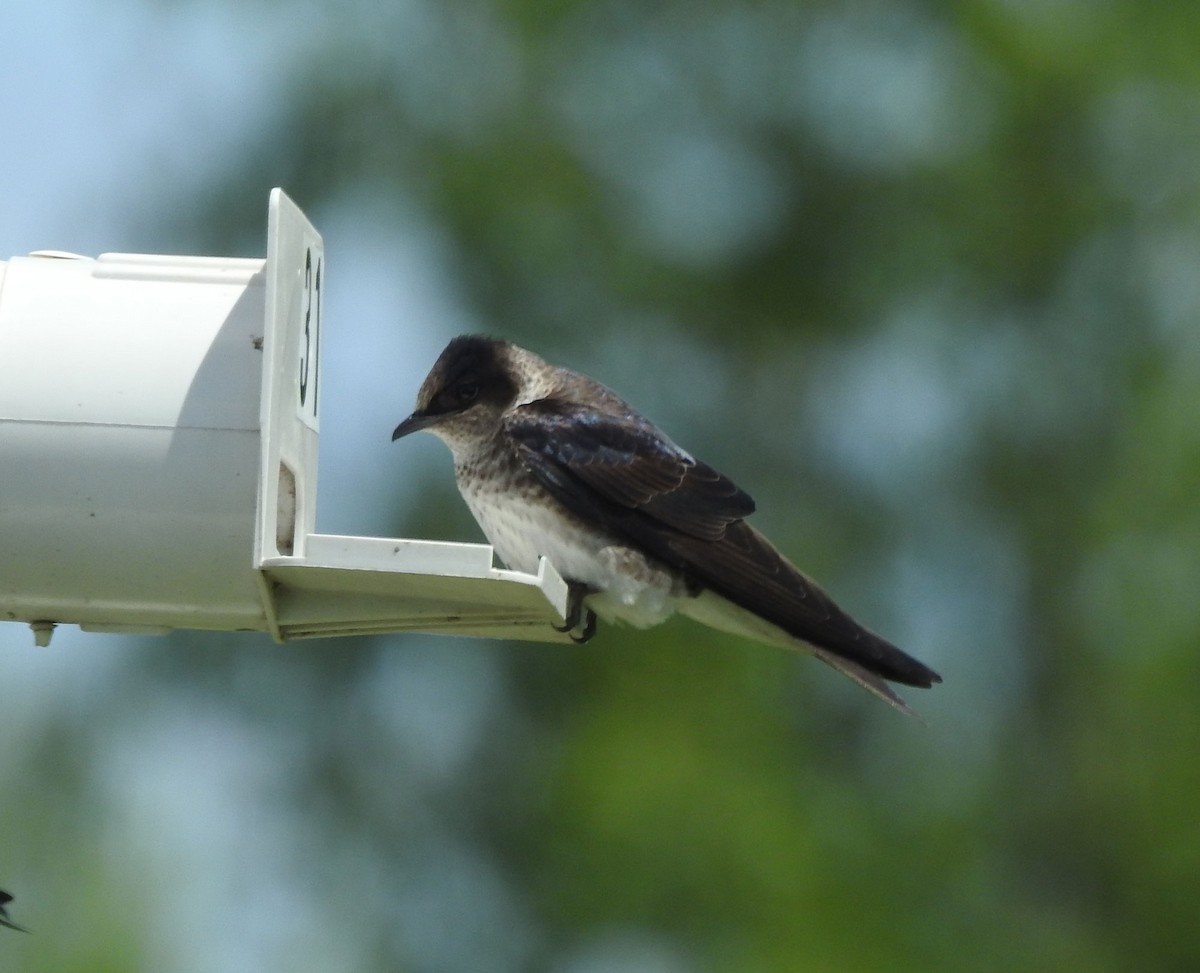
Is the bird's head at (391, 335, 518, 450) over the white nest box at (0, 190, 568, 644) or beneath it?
over

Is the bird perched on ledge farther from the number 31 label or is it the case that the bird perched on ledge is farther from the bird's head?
the number 31 label

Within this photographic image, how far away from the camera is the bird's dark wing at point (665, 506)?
542 cm

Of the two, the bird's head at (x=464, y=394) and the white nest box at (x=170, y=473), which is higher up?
the bird's head at (x=464, y=394)

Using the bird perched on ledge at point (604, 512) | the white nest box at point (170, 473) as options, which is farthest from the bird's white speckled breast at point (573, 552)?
the white nest box at point (170, 473)

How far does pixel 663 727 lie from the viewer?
42.3 feet

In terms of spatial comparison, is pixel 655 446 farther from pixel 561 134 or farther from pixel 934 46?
pixel 934 46

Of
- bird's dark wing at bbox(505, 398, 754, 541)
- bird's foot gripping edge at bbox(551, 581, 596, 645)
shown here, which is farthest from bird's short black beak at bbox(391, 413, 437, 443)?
bird's foot gripping edge at bbox(551, 581, 596, 645)

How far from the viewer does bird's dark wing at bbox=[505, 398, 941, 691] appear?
17.8ft

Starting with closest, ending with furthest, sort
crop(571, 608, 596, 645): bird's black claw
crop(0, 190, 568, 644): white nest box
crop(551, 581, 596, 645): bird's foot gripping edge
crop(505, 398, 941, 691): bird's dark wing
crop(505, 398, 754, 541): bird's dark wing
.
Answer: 1. crop(0, 190, 568, 644): white nest box
2. crop(551, 581, 596, 645): bird's foot gripping edge
3. crop(571, 608, 596, 645): bird's black claw
4. crop(505, 398, 941, 691): bird's dark wing
5. crop(505, 398, 754, 541): bird's dark wing

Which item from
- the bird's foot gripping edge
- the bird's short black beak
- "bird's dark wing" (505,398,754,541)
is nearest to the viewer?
the bird's foot gripping edge

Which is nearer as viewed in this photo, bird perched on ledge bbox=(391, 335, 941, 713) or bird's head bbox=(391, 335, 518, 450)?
bird perched on ledge bbox=(391, 335, 941, 713)

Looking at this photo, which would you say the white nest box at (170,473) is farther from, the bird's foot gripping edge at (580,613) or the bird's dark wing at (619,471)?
the bird's dark wing at (619,471)

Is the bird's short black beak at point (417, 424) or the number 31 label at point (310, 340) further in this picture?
the bird's short black beak at point (417, 424)

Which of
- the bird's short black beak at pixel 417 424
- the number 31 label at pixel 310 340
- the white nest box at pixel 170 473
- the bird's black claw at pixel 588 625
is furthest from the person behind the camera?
the bird's short black beak at pixel 417 424
